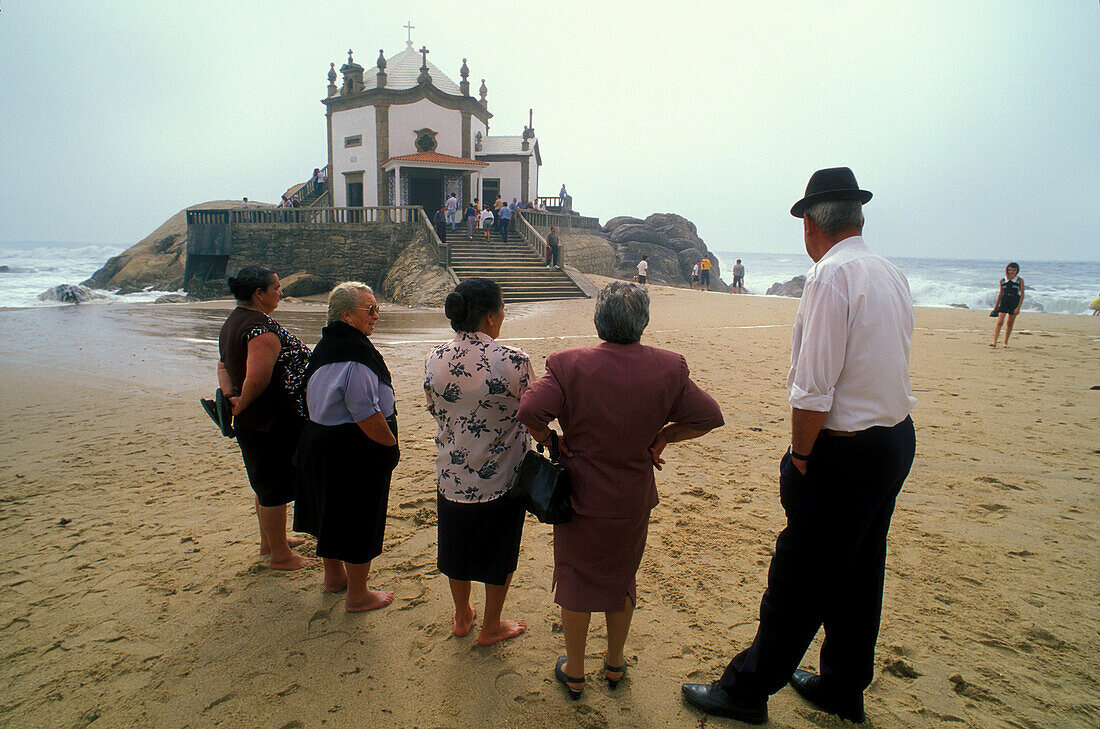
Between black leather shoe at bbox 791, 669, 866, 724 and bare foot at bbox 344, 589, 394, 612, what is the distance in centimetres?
203

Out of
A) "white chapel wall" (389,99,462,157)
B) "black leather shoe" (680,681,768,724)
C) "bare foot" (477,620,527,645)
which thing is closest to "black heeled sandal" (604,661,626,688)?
"black leather shoe" (680,681,768,724)

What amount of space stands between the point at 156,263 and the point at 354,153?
14.3 metres

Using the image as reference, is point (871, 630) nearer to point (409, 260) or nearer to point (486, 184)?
point (409, 260)

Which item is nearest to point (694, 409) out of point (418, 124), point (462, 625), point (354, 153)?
point (462, 625)

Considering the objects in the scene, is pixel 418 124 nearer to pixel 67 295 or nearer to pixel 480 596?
pixel 67 295

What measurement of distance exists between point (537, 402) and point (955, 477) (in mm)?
4228

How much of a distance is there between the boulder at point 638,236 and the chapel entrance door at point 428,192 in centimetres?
1581

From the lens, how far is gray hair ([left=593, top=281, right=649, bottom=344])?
2189 mm

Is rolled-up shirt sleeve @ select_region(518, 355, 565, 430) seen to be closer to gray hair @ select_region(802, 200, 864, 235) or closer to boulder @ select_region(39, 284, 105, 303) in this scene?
gray hair @ select_region(802, 200, 864, 235)

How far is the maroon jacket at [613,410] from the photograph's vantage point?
216 centimetres

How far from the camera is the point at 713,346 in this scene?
35.9 ft

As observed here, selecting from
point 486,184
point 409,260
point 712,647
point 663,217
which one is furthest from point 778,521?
point 663,217

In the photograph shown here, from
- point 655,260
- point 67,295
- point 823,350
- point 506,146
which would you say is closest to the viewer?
point 823,350

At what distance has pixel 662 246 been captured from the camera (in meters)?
40.8
